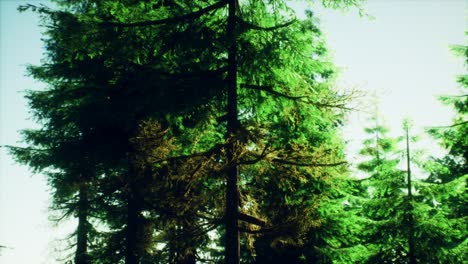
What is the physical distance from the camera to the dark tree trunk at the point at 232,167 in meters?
5.91

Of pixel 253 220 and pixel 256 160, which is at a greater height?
pixel 256 160

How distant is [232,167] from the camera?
6047mm

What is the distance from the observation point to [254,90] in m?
6.70

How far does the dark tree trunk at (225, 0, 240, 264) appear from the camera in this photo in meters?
5.91

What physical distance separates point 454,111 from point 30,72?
57.3 ft

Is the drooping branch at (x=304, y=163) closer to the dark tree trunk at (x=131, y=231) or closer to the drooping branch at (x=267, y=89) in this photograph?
the drooping branch at (x=267, y=89)

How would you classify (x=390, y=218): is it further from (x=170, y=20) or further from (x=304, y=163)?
(x=170, y=20)

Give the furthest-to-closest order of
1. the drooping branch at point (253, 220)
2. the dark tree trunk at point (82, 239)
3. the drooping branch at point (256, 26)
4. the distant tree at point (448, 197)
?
the dark tree trunk at point (82, 239), the distant tree at point (448, 197), the drooping branch at point (253, 220), the drooping branch at point (256, 26)

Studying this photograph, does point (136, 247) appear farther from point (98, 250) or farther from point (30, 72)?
point (30, 72)

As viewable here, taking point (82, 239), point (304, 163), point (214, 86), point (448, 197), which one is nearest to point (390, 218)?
point (448, 197)

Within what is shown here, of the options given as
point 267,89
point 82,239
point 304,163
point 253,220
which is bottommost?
point 82,239

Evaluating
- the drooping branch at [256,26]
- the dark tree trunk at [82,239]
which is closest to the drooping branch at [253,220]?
the drooping branch at [256,26]

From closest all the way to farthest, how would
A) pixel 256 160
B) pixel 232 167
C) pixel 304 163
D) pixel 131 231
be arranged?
pixel 256 160 < pixel 232 167 < pixel 304 163 < pixel 131 231

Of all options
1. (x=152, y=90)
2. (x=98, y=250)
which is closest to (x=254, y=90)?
(x=152, y=90)
